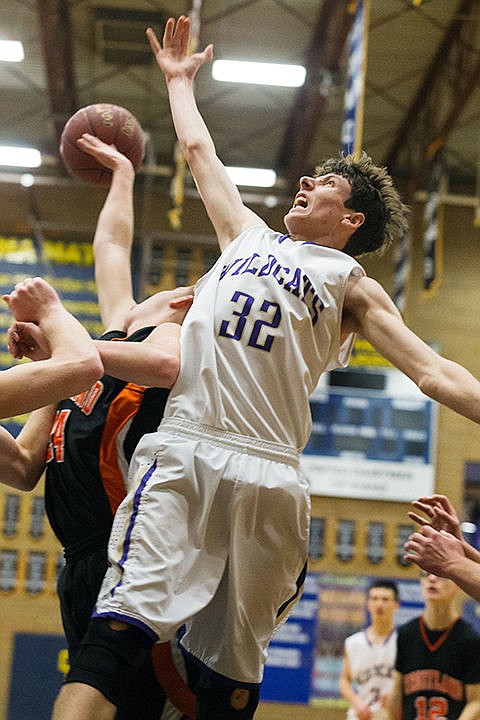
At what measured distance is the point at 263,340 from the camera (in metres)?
3.09

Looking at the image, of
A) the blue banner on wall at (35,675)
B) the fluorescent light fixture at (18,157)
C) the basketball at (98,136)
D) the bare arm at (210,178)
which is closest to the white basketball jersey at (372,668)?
the blue banner on wall at (35,675)

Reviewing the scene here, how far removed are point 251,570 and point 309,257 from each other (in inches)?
39.9

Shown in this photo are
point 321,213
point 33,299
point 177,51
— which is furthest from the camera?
point 177,51

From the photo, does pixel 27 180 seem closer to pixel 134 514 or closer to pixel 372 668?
pixel 372 668

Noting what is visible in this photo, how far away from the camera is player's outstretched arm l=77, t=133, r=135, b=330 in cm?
399

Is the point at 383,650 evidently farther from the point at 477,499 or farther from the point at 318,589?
the point at 477,499

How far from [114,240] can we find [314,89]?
732cm

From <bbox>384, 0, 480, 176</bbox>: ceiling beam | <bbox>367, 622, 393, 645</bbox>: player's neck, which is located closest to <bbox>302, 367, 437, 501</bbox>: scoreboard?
<bbox>367, 622, 393, 645</bbox>: player's neck

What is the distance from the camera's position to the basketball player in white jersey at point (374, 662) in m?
8.59

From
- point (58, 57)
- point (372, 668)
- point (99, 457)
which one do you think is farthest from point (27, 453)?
point (58, 57)

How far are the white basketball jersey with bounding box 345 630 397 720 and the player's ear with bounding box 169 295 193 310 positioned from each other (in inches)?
226

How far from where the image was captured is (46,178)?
1268 cm

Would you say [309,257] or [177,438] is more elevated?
[309,257]

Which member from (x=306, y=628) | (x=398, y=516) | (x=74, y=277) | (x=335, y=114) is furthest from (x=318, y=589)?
(x=335, y=114)
